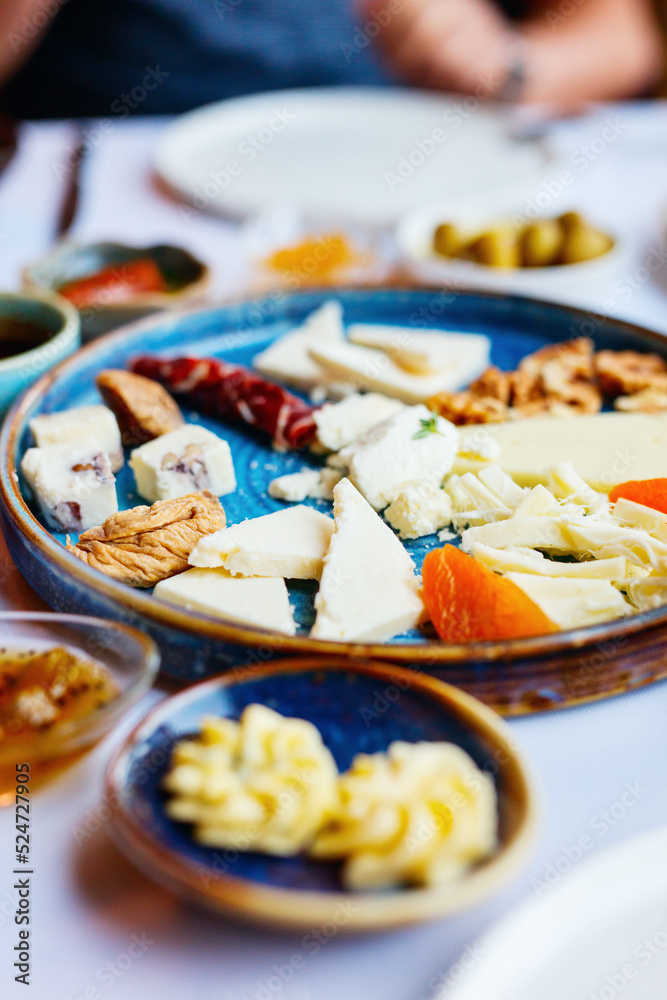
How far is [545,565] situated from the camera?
1022 millimetres

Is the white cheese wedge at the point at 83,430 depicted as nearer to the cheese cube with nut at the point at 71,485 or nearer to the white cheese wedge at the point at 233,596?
the cheese cube with nut at the point at 71,485

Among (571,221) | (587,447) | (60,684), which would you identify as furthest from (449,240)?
(60,684)

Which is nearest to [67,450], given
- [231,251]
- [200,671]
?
[200,671]

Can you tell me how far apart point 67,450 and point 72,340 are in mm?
352

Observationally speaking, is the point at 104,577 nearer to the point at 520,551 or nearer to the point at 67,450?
the point at 67,450

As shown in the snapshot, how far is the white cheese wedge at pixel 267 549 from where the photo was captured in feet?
3.45

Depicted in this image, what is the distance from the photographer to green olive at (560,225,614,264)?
1964 mm

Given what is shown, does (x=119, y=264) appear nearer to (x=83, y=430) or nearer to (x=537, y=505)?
(x=83, y=430)

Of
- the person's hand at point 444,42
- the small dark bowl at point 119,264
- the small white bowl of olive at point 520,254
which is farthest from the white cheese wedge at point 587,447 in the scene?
the person's hand at point 444,42

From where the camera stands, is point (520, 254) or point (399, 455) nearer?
point (399, 455)

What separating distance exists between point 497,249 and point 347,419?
0.81 meters

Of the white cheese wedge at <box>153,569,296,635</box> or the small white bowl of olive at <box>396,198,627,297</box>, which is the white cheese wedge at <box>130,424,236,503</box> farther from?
the small white bowl of olive at <box>396,198,627,297</box>

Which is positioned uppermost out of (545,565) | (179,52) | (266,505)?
(179,52)

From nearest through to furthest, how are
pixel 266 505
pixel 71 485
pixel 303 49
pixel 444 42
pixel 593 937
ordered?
pixel 593 937
pixel 71 485
pixel 266 505
pixel 303 49
pixel 444 42
